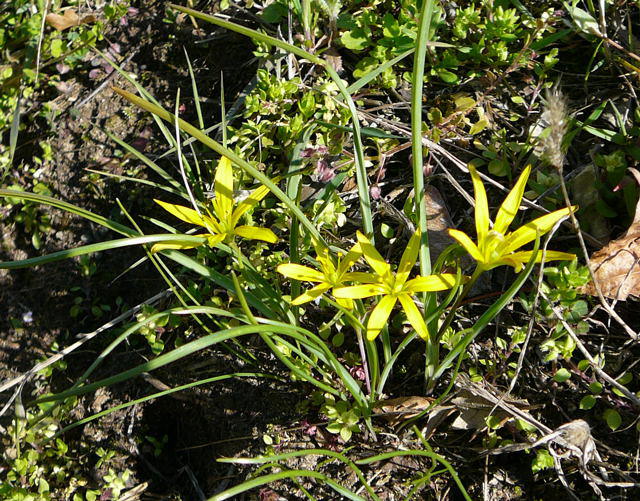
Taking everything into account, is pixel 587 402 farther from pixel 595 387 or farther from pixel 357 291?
pixel 357 291

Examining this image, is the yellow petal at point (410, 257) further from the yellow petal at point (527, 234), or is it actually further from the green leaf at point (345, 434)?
the green leaf at point (345, 434)

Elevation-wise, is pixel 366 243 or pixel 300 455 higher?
pixel 366 243

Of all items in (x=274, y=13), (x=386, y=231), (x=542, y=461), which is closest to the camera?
(x=542, y=461)

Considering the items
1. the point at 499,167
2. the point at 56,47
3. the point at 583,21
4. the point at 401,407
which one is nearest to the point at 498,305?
the point at 401,407

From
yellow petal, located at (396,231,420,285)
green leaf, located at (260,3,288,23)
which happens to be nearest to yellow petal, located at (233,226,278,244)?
yellow petal, located at (396,231,420,285)

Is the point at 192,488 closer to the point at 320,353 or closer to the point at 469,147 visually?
the point at 320,353

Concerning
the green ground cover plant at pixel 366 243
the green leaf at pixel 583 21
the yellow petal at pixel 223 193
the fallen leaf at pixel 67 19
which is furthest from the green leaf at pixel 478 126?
the fallen leaf at pixel 67 19
